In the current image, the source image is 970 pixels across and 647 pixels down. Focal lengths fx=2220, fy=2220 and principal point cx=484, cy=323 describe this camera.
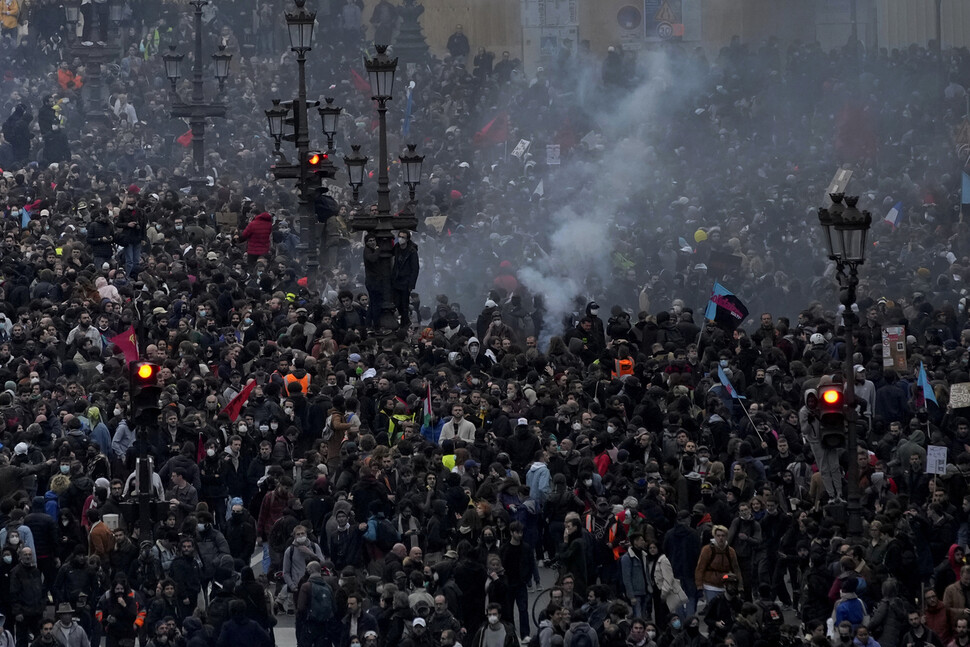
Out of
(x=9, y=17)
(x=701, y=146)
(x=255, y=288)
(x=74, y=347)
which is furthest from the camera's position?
(x=9, y=17)

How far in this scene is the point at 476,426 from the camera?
23.1 m

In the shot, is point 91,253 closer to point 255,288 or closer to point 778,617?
point 255,288

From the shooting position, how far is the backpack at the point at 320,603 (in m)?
19.0

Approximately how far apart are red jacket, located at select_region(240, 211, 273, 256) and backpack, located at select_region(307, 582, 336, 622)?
46.7 feet

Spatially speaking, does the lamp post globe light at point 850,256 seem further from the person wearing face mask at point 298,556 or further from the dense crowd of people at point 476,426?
the person wearing face mask at point 298,556

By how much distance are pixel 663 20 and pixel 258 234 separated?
30044 mm

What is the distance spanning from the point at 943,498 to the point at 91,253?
14959mm

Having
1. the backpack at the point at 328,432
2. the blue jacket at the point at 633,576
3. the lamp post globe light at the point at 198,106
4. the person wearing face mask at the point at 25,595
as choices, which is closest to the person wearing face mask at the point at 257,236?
the lamp post globe light at the point at 198,106

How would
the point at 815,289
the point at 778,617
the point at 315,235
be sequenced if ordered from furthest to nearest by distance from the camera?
the point at 815,289 < the point at 315,235 < the point at 778,617

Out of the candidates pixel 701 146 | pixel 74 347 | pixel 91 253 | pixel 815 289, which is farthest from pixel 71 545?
pixel 701 146

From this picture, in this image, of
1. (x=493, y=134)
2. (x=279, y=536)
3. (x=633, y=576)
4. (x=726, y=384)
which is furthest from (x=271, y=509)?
(x=493, y=134)

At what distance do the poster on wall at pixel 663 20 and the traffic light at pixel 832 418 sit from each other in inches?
1715

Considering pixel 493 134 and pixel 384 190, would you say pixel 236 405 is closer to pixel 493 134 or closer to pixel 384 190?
pixel 384 190

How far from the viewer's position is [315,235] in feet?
105
